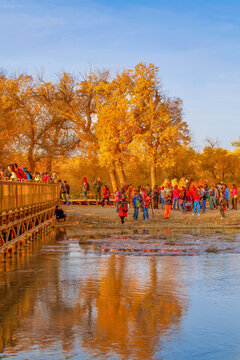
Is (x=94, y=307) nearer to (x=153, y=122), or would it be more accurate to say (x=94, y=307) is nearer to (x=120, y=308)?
(x=120, y=308)

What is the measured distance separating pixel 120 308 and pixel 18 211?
11.7 metres

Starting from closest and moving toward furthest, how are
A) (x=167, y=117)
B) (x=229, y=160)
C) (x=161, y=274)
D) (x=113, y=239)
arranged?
(x=161, y=274) < (x=113, y=239) < (x=167, y=117) < (x=229, y=160)

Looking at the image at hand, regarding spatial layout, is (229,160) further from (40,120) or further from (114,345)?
(114,345)

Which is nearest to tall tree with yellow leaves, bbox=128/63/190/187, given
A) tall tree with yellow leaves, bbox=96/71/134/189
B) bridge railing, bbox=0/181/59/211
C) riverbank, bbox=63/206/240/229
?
tall tree with yellow leaves, bbox=96/71/134/189

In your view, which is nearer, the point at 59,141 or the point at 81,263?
the point at 81,263

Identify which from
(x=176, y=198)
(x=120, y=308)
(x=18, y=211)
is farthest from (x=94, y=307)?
(x=176, y=198)

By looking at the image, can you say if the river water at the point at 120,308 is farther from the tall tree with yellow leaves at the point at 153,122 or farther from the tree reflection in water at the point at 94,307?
the tall tree with yellow leaves at the point at 153,122

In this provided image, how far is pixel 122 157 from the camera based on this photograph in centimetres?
6206

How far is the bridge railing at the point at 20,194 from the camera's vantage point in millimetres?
18655

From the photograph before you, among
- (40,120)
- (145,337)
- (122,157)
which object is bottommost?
(145,337)

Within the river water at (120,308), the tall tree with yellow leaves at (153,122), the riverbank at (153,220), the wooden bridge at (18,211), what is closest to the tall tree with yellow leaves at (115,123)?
the tall tree with yellow leaves at (153,122)

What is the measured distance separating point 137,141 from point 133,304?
1964 inches

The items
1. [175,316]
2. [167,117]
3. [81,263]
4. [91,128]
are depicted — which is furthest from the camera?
[91,128]

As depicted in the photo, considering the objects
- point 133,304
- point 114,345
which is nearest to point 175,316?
point 133,304
